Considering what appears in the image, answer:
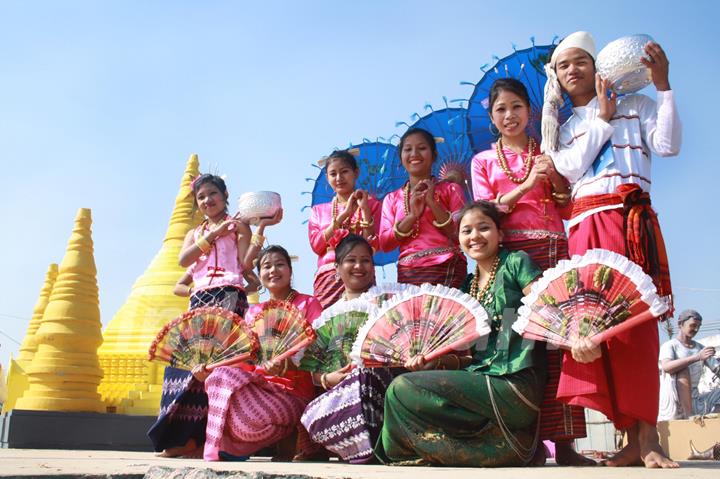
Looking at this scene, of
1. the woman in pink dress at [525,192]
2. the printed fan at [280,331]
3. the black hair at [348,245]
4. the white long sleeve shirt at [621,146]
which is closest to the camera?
the white long sleeve shirt at [621,146]

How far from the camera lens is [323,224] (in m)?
6.00

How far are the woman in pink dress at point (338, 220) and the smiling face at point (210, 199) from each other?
80cm

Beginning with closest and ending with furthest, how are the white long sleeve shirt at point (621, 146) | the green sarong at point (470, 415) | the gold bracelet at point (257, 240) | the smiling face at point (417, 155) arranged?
the green sarong at point (470, 415), the white long sleeve shirt at point (621, 146), the smiling face at point (417, 155), the gold bracelet at point (257, 240)

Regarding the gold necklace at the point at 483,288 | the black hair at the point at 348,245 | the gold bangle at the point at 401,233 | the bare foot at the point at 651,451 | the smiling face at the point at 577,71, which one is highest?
the smiling face at the point at 577,71

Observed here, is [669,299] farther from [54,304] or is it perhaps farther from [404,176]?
[54,304]

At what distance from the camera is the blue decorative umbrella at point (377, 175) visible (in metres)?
6.27

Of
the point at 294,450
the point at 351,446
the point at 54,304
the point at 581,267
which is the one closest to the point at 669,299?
the point at 581,267

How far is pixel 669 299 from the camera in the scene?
3.94 meters

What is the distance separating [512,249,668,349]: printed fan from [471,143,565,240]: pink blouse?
70 centimetres

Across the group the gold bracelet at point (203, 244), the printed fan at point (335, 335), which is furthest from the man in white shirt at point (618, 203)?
the gold bracelet at point (203, 244)

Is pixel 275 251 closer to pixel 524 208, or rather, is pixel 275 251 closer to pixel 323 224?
pixel 323 224

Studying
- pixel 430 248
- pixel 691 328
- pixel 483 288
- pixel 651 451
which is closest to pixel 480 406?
pixel 483 288

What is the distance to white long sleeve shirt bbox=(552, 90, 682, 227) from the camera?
3.96 metres

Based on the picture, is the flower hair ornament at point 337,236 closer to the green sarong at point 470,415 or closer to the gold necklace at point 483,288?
the gold necklace at point 483,288
